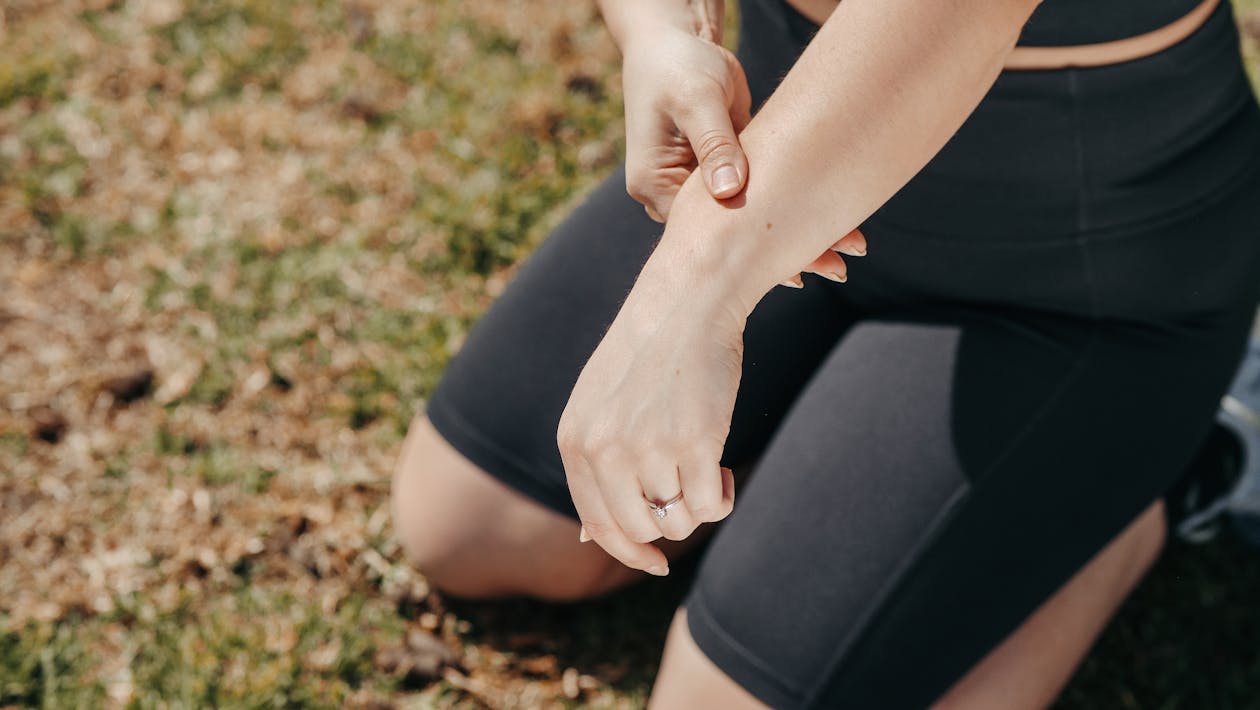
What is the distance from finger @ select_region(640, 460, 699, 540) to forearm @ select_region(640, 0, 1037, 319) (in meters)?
0.19

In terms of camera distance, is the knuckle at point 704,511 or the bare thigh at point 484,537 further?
the bare thigh at point 484,537

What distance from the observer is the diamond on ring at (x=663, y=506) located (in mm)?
1219

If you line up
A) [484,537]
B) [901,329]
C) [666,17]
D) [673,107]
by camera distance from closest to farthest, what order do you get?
[673,107] → [666,17] → [901,329] → [484,537]

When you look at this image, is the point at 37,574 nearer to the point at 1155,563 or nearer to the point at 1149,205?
the point at 1149,205


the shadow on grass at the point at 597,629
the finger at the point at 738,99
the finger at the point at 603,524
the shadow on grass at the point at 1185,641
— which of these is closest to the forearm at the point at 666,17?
the finger at the point at 738,99

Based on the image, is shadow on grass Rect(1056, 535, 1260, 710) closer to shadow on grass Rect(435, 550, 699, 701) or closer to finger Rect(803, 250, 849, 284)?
shadow on grass Rect(435, 550, 699, 701)

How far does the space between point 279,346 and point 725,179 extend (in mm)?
1709

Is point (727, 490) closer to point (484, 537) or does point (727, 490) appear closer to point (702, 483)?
point (702, 483)

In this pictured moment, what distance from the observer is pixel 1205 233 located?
1.62m

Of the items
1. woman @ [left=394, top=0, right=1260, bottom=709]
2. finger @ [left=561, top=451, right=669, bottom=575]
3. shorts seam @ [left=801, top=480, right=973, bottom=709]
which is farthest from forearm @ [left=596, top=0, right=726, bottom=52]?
shorts seam @ [left=801, top=480, right=973, bottom=709]

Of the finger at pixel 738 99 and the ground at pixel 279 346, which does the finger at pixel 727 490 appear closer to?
the finger at pixel 738 99

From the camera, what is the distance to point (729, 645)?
65.0 inches

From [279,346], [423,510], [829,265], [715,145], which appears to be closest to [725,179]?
[715,145]

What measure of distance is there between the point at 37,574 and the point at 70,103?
5.22 feet
